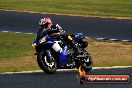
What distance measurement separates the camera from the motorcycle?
1494 cm

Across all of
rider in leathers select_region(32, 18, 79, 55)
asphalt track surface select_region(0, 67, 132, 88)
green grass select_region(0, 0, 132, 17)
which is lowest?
green grass select_region(0, 0, 132, 17)

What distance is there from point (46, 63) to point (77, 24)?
12.6m

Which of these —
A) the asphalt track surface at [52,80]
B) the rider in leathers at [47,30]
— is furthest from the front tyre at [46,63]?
the rider in leathers at [47,30]

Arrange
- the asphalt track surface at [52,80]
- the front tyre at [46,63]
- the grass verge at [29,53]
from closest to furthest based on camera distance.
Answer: the asphalt track surface at [52,80] < the front tyre at [46,63] < the grass verge at [29,53]

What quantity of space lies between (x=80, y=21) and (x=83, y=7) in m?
5.59

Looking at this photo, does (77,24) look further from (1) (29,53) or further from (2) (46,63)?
(2) (46,63)

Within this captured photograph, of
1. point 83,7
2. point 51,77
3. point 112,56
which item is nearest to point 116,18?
point 83,7

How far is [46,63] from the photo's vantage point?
1493 centimetres

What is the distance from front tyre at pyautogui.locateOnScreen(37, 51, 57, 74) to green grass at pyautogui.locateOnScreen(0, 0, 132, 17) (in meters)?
15.5

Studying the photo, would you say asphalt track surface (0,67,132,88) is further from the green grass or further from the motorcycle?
the green grass

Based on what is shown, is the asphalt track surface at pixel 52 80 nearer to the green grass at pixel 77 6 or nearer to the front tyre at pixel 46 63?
the front tyre at pixel 46 63

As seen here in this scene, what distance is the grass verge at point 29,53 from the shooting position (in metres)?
17.3

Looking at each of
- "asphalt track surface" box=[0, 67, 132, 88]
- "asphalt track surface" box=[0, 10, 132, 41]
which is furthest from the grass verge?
"asphalt track surface" box=[0, 10, 132, 41]

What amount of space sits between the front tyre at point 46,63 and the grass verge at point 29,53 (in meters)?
1.22
